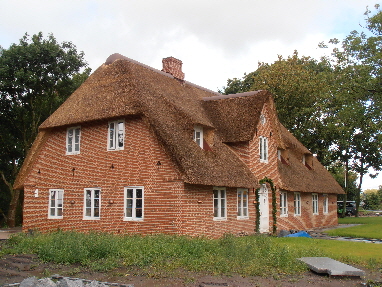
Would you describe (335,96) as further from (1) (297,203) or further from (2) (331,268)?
(2) (331,268)

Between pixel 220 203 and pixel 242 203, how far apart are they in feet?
7.01

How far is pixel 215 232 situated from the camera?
19.7 m

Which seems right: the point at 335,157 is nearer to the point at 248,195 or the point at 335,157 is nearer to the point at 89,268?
the point at 248,195

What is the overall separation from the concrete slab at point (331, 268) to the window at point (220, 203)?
7.80 meters

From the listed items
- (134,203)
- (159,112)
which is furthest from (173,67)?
(134,203)

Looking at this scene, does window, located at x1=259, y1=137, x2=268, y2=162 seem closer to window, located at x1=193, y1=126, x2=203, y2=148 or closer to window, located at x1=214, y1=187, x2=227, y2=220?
window, located at x1=214, y1=187, x2=227, y2=220

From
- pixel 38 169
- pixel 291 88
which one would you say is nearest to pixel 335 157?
pixel 291 88

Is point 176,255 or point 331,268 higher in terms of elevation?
point 176,255

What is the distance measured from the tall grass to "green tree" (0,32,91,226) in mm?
16994

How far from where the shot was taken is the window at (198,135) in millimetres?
20719

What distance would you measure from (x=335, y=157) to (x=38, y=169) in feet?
110

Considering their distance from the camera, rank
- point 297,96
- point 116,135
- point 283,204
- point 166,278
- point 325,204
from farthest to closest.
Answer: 1. point 297,96
2. point 325,204
3. point 283,204
4. point 116,135
5. point 166,278

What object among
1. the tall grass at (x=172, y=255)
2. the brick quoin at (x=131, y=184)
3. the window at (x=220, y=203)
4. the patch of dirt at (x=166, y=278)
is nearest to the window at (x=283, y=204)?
the brick quoin at (x=131, y=184)

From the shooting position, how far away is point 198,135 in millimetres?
20953
